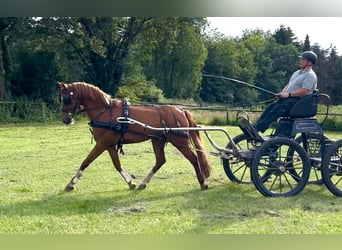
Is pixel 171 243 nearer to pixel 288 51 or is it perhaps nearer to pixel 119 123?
pixel 119 123

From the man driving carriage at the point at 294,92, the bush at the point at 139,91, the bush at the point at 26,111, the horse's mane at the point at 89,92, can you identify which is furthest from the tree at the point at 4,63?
the man driving carriage at the point at 294,92

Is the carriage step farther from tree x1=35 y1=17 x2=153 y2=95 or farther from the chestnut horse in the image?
tree x1=35 y1=17 x2=153 y2=95

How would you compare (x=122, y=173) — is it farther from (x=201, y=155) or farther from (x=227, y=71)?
(x=227, y=71)

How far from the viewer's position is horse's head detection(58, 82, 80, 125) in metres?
4.05

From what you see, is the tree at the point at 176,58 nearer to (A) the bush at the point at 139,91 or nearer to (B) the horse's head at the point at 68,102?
(A) the bush at the point at 139,91

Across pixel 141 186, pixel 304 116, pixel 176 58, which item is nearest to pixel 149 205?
pixel 141 186

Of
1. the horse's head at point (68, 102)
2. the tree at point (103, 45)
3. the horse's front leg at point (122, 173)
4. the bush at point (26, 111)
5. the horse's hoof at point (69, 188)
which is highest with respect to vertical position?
the tree at point (103, 45)

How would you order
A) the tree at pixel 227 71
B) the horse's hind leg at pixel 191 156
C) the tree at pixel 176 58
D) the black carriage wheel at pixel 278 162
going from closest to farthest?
the black carriage wheel at pixel 278 162, the horse's hind leg at pixel 191 156, the tree at pixel 227 71, the tree at pixel 176 58

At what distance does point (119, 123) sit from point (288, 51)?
63.1 feet

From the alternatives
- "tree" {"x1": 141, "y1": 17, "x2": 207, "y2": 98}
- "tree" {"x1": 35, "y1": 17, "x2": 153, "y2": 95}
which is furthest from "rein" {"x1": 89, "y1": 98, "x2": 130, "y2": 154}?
"tree" {"x1": 141, "y1": 17, "x2": 207, "y2": 98}

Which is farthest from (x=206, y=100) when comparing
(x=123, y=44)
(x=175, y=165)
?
(x=175, y=165)

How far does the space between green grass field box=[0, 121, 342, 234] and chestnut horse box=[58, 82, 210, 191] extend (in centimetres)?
28

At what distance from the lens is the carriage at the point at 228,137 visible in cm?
394

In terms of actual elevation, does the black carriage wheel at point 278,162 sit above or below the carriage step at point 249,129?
below
